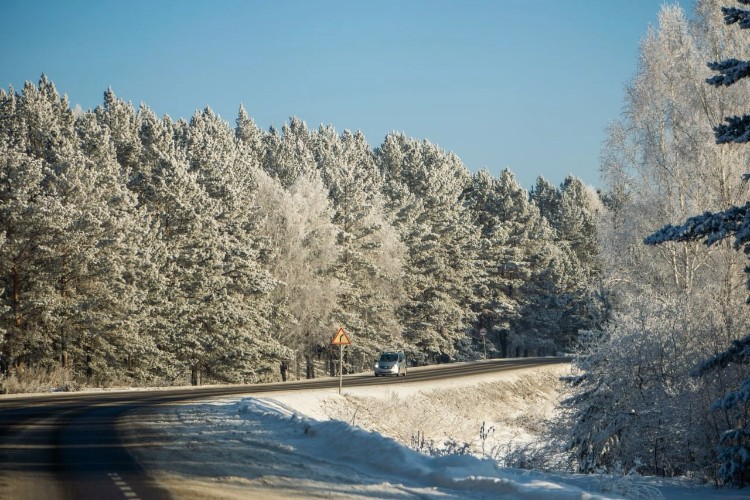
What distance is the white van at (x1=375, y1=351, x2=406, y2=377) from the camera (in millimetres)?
49469

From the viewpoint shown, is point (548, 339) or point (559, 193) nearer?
point (548, 339)

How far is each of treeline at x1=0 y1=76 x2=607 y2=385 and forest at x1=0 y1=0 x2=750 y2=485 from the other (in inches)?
7.7

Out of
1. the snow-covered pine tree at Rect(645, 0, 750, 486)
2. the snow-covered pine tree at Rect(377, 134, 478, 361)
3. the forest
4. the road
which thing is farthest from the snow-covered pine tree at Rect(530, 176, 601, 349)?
the snow-covered pine tree at Rect(645, 0, 750, 486)

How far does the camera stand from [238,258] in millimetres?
53312

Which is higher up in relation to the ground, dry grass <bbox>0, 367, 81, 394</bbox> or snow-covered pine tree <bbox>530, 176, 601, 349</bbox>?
snow-covered pine tree <bbox>530, 176, 601, 349</bbox>

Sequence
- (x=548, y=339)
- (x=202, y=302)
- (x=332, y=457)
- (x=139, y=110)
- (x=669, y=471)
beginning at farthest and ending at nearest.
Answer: (x=139, y=110)
(x=548, y=339)
(x=202, y=302)
(x=669, y=471)
(x=332, y=457)

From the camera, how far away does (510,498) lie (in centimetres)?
1095

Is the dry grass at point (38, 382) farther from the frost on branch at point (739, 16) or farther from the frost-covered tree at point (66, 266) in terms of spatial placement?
the frost on branch at point (739, 16)

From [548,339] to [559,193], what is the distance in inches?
1283

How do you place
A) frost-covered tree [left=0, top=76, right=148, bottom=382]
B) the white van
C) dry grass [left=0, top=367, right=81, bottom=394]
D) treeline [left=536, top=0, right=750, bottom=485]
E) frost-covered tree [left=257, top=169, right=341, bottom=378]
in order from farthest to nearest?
A: frost-covered tree [left=257, top=169, right=341, bottom=378], the white van, frost-covered tree [left=0, top=76, right=148, bottom=382], dry grass [left=0, top=367, right=81, bottom=394], treeline [left=536, top=0, right=750, bottom=485]

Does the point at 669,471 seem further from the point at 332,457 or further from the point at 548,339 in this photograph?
the point at 548,339

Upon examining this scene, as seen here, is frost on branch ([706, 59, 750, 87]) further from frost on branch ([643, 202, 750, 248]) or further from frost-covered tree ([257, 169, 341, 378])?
frost-covered tree ([257, 169, 341, 378])

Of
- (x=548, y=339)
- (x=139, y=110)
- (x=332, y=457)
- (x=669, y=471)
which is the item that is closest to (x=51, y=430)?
(x=332, y=457)

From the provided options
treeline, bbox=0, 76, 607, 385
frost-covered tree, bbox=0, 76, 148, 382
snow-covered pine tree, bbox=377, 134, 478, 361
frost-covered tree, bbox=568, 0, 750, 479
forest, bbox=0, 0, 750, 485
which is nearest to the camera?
frost-covered tree, bbox=568, 0, 750, 479
